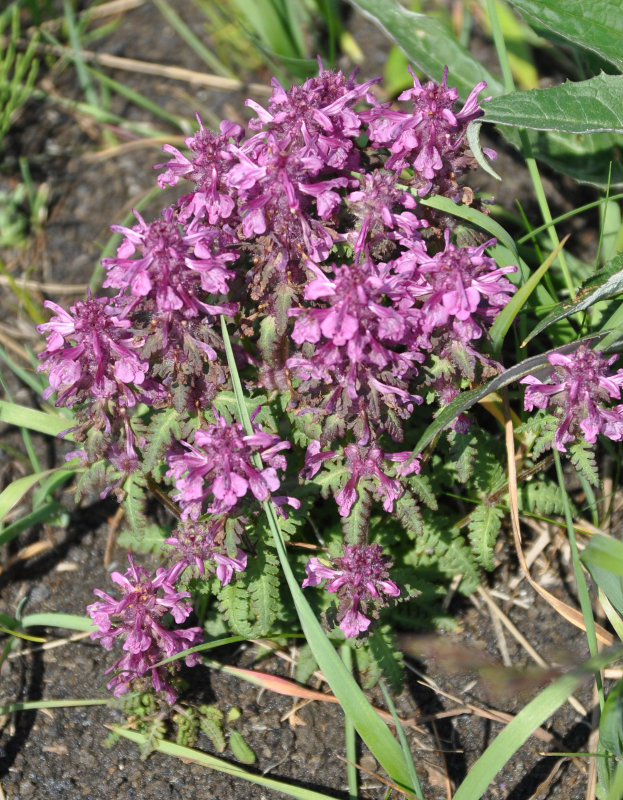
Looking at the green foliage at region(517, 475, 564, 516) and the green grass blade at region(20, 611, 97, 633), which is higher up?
the green grass blade at region(20, 611, 97, 633)

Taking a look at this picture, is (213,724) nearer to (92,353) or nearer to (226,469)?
(226,469)

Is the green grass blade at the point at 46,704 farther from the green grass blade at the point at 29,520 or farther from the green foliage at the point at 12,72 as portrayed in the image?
the green foliage at the point at 12,72

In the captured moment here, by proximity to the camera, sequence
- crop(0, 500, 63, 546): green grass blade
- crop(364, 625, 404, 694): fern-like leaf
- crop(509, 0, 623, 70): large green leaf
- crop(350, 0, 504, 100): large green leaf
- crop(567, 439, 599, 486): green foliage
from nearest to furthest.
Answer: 1. crop(567, 439, 599, 486): green foliage
2. crop(364, 625, 404, 694): fern-like leaf
3. crop(0, 500, 63, 546): green grass blade
4. crop(509, 0, 623, 70): large green leaf
5. crop(350, 0, 504, 100): large green leaf

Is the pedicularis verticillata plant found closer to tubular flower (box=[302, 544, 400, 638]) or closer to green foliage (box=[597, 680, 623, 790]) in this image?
tubular flower (box=[302, 544, 400, 638])

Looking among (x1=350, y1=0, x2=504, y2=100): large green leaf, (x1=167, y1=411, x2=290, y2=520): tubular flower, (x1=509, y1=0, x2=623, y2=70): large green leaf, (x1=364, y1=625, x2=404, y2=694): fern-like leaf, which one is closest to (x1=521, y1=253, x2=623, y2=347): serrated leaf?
(x1=509, y1=0, x2=623, y2=70): large green leaf

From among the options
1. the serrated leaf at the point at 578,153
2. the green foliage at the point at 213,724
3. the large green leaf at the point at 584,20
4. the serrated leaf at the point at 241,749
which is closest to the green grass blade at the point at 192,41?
the serrated leaf at the point at 578,153

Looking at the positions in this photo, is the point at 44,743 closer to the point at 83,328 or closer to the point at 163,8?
the point at 83,328
